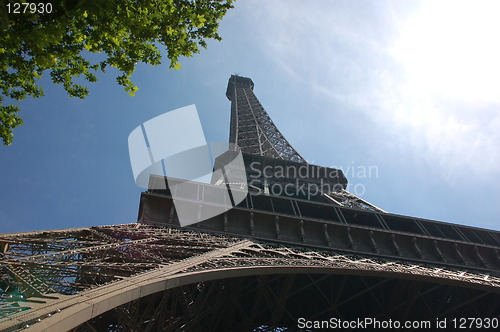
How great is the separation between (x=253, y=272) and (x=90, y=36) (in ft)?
26.3

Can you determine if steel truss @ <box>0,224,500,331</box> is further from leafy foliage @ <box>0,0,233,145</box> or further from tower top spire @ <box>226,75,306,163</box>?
tower top spire @ <box>226,75,306,163</box>

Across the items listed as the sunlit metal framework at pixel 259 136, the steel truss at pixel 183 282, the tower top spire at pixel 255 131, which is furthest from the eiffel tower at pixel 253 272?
the tower top spire at pixel 255 131

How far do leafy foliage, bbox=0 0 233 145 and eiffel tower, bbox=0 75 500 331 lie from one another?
142 inches

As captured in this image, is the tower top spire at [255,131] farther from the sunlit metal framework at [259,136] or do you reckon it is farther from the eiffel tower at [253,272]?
the eiffel tower at [253,272]

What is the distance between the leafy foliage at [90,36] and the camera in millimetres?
6406

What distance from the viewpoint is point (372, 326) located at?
746 inches

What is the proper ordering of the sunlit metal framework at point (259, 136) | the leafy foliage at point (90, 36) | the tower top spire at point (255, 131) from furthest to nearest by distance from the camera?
1. the tower top spire at point (255, 131)
2. the sunlit metal framework at point (259, 136)
3. the leafy foliage at point (90, 36)

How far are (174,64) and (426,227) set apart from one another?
19.0 metres

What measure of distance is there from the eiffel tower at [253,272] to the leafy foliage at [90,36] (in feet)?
11.9

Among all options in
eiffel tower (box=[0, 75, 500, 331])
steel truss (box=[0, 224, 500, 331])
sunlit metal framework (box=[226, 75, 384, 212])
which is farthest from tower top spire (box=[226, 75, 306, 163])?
steel truss (box=[0, 224, 500, 331])

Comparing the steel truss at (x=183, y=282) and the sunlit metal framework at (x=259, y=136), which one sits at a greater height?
the sunlit metal framework at (x=259, y=136)

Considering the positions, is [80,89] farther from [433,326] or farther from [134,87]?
[433,326]

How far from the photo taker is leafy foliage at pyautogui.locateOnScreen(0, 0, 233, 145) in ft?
21.0

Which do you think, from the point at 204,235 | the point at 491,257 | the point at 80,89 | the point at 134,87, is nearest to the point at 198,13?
the point at 134,87
